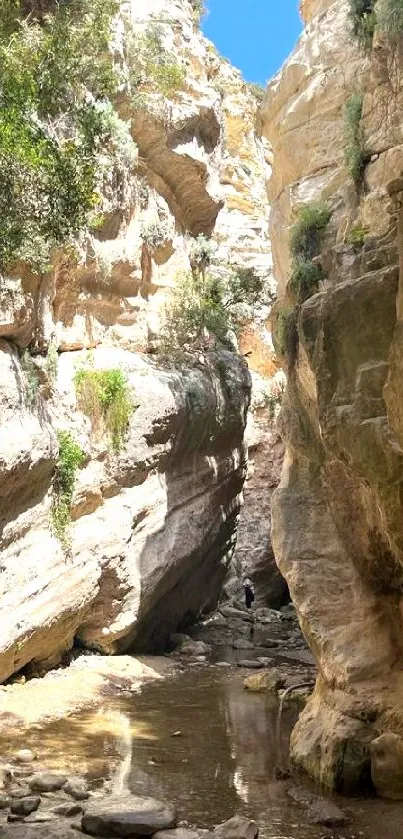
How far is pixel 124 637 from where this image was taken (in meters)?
17.5

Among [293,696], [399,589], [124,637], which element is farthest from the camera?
[124,637]

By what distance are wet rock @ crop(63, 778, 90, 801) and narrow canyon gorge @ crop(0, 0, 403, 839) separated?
3cm

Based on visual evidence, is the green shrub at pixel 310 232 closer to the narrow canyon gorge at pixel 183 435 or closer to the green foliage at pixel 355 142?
the narrow canyon gorge at pixel 183 435

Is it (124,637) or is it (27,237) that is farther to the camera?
(124,637)

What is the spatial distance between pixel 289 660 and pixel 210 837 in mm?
11950

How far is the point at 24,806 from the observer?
7.64 m

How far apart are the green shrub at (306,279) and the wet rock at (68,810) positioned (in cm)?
823

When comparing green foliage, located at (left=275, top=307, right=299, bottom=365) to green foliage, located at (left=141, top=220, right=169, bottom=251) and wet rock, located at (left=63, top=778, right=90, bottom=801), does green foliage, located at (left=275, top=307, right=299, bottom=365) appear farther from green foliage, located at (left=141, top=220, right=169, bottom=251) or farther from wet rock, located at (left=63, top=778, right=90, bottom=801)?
green foliage, located at (left=141, top=220, right=169, bottom=251)

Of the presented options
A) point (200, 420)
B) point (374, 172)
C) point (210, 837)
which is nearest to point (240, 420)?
point (200, 420)

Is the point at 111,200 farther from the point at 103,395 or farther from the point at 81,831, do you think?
the point at 81,831

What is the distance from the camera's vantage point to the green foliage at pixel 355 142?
463 inches

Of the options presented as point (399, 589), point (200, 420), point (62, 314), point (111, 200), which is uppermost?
point (111, 200)

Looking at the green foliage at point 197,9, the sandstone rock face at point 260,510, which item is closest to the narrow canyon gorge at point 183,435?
the green foliage at point 197,9

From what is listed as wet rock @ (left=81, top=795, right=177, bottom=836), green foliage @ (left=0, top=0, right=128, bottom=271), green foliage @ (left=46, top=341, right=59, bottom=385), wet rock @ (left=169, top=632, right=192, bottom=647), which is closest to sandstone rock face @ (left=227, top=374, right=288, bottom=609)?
wet rock @ (left=169, top=632, right=192, bottom=647)
